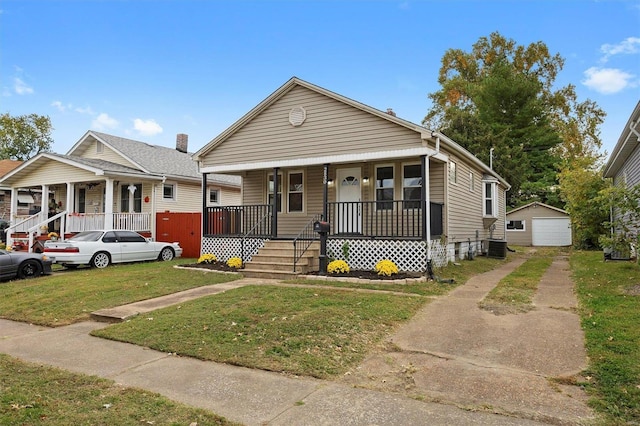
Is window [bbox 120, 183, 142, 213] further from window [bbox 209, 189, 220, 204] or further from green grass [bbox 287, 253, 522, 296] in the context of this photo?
green grass [bbox 287, 253, 522, 296]

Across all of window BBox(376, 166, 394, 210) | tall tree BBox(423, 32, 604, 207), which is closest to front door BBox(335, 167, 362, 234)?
window BBox(376, 166, 394, 210)

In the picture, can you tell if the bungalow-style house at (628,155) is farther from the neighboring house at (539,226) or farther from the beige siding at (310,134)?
the neighboring house at (539,226)

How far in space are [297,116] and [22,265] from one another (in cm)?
950

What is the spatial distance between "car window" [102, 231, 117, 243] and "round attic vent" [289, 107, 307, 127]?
7889 mm

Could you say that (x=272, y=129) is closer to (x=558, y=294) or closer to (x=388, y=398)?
(x=558, y=294)

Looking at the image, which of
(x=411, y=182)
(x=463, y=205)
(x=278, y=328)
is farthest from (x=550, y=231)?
(x=278, y=328)

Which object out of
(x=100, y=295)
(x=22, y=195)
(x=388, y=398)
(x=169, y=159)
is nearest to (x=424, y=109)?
(x=169, y=159)

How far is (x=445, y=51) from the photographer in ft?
144

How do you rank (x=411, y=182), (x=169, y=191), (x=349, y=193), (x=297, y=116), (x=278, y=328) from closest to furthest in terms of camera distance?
(x=278, y=328) → (x=411, y=182) → (x=297, y=116) → (x=349, y=193) → (x=169, y=191)

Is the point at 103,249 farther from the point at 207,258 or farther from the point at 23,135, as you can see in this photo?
the point at 23,135

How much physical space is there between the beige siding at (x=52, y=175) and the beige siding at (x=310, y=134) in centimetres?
823

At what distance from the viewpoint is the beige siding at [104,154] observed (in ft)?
68.7

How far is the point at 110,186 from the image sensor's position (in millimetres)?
18734

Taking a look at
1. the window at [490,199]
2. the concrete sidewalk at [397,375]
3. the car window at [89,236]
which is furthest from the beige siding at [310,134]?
the window at [490,199]
